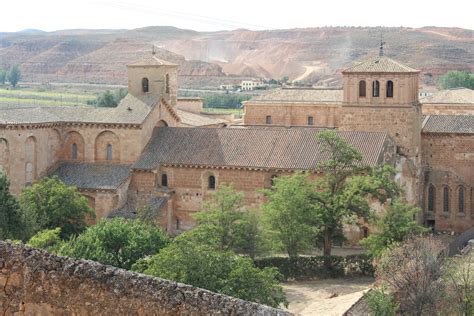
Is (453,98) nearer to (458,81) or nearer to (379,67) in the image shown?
(379,67)

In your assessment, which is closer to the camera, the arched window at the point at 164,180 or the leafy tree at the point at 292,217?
the leafy tree at the point at 292,217

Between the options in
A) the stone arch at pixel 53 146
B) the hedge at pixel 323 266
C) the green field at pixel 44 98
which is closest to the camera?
the hedge at pixel 323 266

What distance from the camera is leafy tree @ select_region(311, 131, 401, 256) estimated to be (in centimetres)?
3578

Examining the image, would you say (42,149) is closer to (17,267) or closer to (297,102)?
(297,102)

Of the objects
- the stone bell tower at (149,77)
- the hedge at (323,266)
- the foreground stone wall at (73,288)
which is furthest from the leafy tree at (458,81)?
the foreground stone wall at (73,288)

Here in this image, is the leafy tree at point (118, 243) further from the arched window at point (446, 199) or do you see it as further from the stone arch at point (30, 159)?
the arched window at point (446, 199)

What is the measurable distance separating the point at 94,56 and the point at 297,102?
393 feet

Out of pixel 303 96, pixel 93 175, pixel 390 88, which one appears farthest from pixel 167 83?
pixel 390 88

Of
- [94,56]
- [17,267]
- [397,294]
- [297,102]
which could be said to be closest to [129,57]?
[94,56]

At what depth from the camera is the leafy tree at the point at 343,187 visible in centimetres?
3578

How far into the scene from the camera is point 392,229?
34.6 metres

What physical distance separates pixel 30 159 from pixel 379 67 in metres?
17.1

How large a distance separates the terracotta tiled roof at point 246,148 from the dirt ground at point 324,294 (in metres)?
6.37

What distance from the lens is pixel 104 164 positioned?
145 feet
